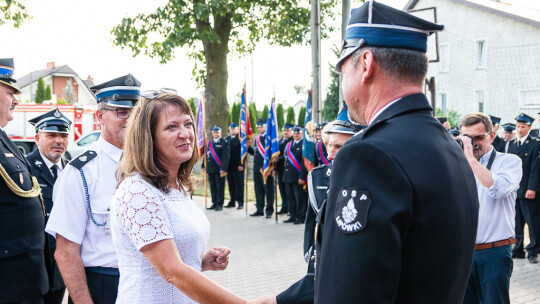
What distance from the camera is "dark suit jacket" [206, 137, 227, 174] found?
14.2 meters

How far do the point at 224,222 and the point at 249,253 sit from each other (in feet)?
11.0

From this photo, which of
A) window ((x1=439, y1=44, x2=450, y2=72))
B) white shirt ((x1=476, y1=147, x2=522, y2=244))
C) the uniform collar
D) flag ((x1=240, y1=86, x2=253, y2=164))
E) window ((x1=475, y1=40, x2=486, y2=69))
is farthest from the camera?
window ((x1=439, y1=44, x2=450, y2=72))

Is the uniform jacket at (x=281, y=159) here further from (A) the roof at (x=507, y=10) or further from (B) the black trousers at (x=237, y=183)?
(A) the roof at (x=507, y=10)

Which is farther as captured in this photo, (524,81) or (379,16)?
(524,81)

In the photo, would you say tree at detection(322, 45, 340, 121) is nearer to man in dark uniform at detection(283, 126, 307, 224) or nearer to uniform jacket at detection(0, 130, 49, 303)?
man in dark uniform at detection(283, 126, 307, 224)

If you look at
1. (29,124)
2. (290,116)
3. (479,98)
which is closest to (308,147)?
(29,124)

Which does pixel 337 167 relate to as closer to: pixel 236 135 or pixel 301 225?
pixel 301 225

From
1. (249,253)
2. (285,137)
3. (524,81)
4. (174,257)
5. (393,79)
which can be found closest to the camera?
(393,79)

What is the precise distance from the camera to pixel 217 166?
14.6 m

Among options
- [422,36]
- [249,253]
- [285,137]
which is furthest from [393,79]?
[285,137]

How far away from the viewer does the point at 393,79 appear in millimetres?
1554

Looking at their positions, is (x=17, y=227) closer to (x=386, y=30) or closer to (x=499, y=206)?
(x=386, y=30)

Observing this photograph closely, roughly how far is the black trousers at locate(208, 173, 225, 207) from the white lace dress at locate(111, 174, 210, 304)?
472 inches

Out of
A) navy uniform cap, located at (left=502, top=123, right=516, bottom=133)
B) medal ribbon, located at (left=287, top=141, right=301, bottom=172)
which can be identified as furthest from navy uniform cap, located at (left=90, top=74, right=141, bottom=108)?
medal ribbon, located at (left=287, top=141, right=301, bottom=172)
